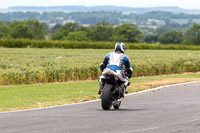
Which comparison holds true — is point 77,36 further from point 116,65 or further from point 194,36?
point 116,65

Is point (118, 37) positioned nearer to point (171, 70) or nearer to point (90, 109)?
point (171, 70)

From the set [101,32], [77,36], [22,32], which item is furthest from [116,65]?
[101,32]

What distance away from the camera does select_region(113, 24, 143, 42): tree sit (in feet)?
531

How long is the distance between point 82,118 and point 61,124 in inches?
41.2

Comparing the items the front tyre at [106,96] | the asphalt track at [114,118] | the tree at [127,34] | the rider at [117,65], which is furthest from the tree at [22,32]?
the front tyre at [106,96]

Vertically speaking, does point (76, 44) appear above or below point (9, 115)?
below

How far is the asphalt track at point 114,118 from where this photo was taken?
862 cm

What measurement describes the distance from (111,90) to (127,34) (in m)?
153

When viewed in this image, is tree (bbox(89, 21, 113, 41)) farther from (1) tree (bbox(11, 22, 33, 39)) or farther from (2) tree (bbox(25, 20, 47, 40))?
(2) tree (bbox(25, 20, 47, 40))

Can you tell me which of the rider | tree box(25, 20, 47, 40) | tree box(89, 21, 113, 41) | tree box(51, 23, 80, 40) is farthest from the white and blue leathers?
tree box(25, 20, 47, 40)

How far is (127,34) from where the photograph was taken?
540ft

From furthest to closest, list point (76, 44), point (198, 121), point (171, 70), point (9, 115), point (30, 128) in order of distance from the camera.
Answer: point (76, 44) < point (171, 70) < point (9, 115) < point (198, 121) < point (30, 128)

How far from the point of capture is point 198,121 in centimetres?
970

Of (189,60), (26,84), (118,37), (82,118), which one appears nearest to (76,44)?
(189,60)
